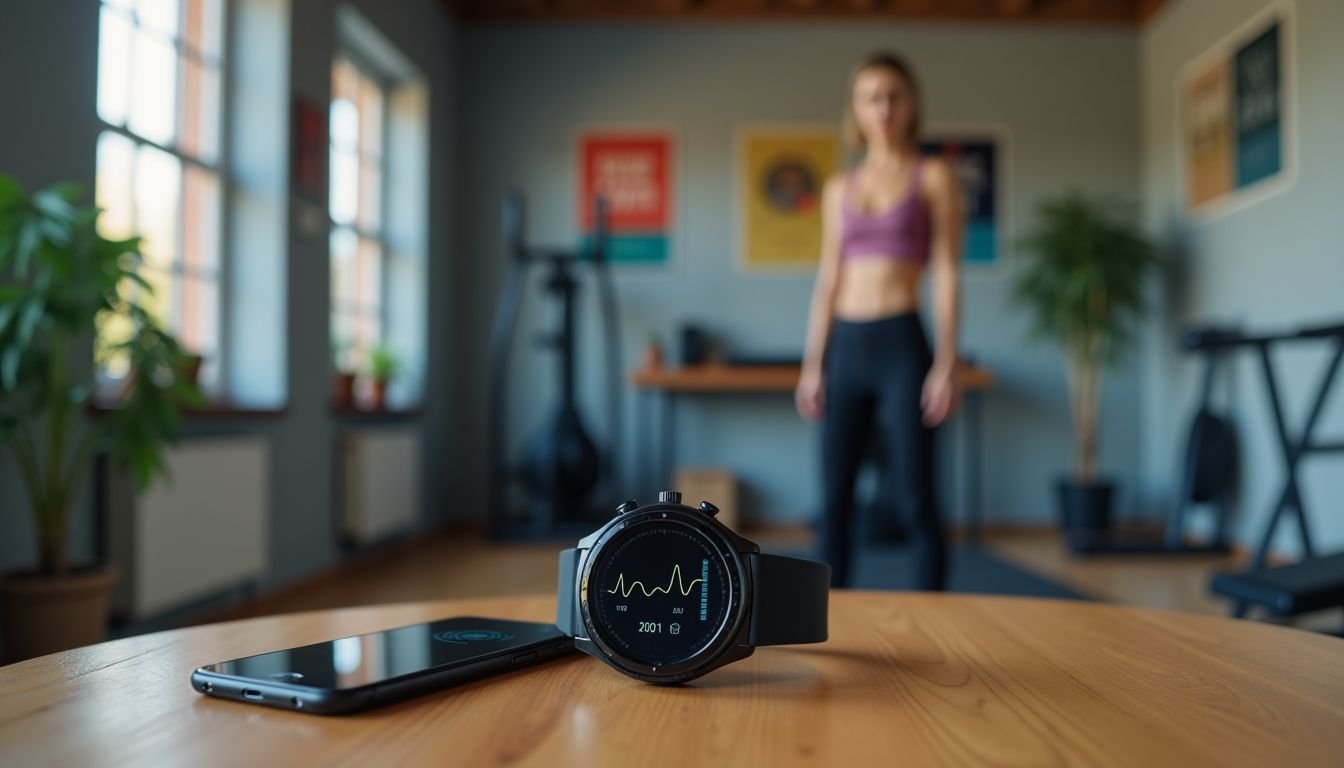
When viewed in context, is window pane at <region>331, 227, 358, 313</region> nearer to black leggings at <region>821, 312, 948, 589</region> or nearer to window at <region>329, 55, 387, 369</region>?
window at <region>329, 55, 387, 369</region>

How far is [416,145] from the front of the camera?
4.98 meters

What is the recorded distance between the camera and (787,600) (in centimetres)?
64

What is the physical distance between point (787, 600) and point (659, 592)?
0.08 metres

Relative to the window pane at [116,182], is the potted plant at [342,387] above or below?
below

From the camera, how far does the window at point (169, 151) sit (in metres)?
2.81

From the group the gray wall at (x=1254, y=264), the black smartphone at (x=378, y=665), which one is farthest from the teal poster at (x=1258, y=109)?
the black smartphone at (x=378, y=665)

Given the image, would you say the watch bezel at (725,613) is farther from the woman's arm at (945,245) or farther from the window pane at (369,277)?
the window pane at (369,277)

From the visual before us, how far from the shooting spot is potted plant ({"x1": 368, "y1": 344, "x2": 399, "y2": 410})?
443 centimetres

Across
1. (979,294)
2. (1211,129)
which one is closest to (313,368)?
(979,294)

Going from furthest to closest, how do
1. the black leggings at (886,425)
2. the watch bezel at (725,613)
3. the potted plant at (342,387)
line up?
the potted plant at (342,387) < the black leggings at (886,425) < the watch bezel at (725,613)

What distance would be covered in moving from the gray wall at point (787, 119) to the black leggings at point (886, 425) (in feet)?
10.4

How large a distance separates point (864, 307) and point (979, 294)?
134 inches

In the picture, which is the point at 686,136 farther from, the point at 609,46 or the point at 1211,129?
the point at 1211,129

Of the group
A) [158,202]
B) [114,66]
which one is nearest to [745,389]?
[158,202]
